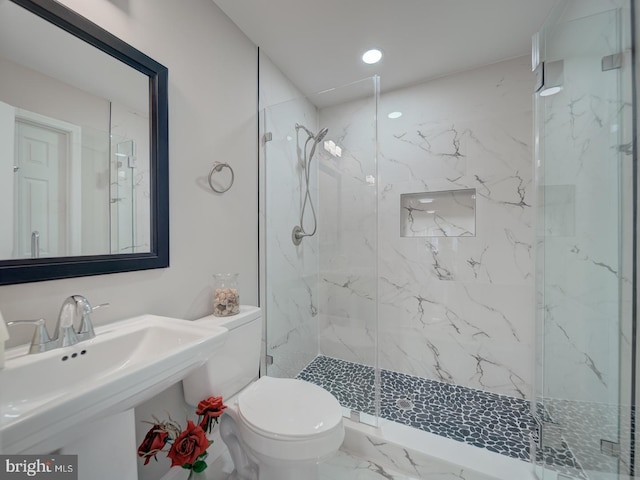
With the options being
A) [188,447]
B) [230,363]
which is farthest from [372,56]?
[188,447]

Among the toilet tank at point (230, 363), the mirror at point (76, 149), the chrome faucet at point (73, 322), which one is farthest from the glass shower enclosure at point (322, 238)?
the chrome faucet at point (73, 322)

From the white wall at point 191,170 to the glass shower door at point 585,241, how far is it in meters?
1.73

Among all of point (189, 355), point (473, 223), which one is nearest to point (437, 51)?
point (473, 223)

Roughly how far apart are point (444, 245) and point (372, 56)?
155 centimetres

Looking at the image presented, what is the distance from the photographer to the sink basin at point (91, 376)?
529mm

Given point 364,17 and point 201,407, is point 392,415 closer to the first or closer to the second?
point 201,407

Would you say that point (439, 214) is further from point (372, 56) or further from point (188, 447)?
point (188, 447)

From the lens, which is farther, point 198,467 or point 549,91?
point 549,91

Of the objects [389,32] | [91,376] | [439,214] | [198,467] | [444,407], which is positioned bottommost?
[444,407]

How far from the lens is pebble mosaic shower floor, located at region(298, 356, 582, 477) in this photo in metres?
1.50

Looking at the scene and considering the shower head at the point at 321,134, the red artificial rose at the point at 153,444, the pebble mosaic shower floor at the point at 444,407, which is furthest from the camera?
the shower head at the point at 321,134

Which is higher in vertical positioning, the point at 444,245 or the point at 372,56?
the point at 372,56

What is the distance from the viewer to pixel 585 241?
1.20m

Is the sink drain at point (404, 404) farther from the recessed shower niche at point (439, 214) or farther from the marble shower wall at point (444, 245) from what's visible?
the recessed shower niche at point (439, 214)
